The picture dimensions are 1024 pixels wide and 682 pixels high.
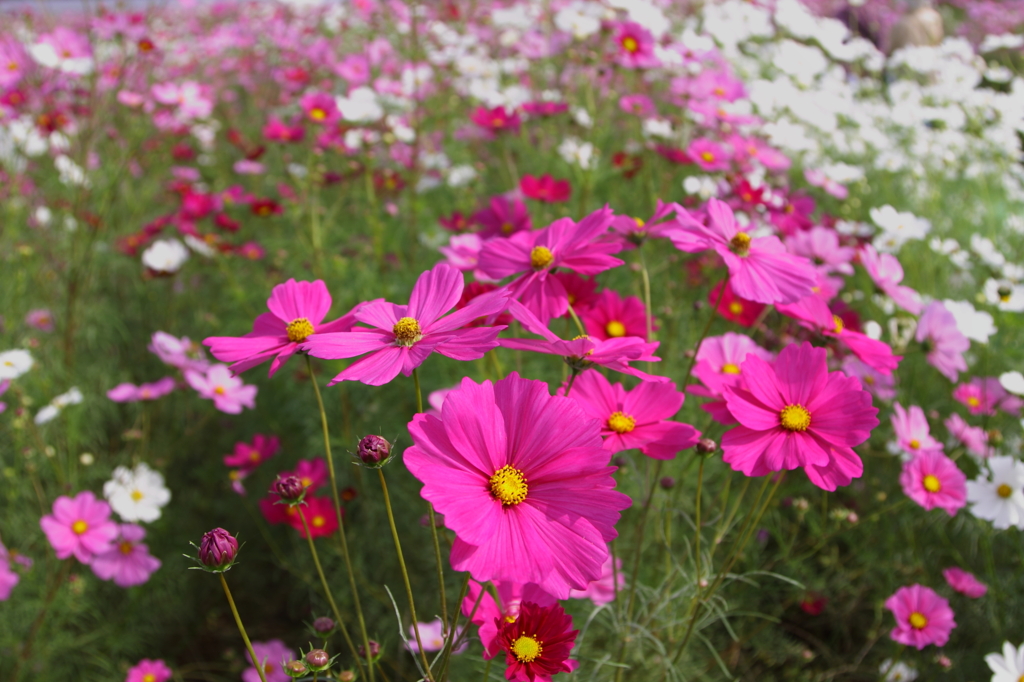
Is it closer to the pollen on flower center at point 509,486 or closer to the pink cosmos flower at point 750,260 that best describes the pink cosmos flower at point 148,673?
the pollen on flower center at point 509,486

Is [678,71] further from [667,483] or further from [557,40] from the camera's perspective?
[667,483]

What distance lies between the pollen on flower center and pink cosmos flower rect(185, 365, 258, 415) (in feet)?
2.90

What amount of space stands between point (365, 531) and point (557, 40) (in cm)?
223

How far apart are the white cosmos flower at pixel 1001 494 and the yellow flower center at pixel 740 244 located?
2.17 ft

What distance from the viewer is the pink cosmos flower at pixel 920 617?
112cm

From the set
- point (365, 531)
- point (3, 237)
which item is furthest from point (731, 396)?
point (3, 237)

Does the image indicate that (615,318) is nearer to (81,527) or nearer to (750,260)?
(750,260)

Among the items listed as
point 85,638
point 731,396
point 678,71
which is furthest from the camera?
point 678,71

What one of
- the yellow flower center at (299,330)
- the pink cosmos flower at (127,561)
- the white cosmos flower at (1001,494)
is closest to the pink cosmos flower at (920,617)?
the white cosmos flower at (1001,494)

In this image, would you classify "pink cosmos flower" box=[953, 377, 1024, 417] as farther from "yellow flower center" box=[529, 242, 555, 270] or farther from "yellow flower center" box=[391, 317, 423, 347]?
"yellow flower center" box=[391, 317, 423, 347]

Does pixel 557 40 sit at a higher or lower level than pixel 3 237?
higher

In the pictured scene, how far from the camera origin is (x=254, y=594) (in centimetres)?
176

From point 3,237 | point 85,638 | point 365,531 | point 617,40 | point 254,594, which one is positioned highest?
point 617,40

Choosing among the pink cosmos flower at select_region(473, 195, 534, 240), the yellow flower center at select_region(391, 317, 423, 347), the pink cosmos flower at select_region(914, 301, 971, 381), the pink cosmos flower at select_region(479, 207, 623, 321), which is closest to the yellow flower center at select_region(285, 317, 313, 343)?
the yellow flower center at select_region(391, 317, 423, 347)
